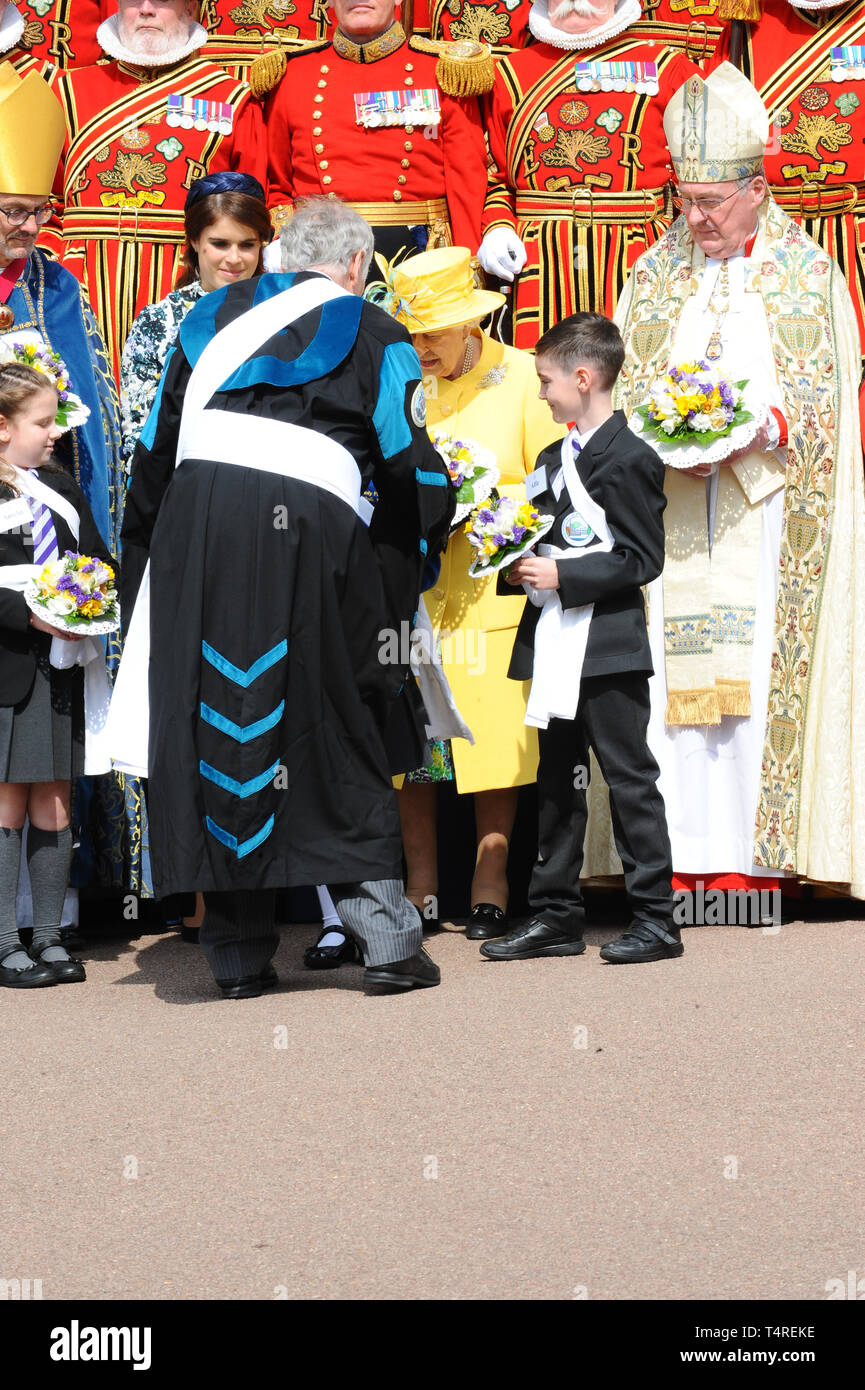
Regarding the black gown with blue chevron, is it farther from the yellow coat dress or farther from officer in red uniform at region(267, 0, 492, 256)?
officer in red uniform at region(267, 0, 492, 256)

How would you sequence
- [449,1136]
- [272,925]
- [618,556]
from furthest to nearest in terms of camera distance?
[618,556]
[272,925]
[449,1136]

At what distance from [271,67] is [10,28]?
112 centimetres

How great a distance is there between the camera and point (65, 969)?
476 cm

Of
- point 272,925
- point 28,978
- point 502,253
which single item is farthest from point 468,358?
point 28,978

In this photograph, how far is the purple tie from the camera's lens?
484 cm

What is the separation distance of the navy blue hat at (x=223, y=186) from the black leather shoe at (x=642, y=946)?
2.26 m

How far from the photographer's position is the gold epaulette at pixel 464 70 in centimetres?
625

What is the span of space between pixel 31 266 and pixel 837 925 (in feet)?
9.28

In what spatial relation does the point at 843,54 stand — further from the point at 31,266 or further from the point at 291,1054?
the point at 291,1054

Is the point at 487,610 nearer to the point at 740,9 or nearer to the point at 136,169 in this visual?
the point at 136,169

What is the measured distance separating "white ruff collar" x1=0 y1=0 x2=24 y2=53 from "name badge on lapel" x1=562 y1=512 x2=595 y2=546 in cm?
325

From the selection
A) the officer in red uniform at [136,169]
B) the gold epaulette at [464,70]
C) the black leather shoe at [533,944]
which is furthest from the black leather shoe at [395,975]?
the gold epaulette at [464,70]

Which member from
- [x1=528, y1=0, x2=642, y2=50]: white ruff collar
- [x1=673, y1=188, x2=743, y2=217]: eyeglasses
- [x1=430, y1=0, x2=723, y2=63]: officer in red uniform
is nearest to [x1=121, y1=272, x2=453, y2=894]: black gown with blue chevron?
[x1=673, y1=188, x2=743, y2=217]: eyeglasses

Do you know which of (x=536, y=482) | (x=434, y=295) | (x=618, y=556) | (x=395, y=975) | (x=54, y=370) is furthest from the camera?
(x=434, y=295)
